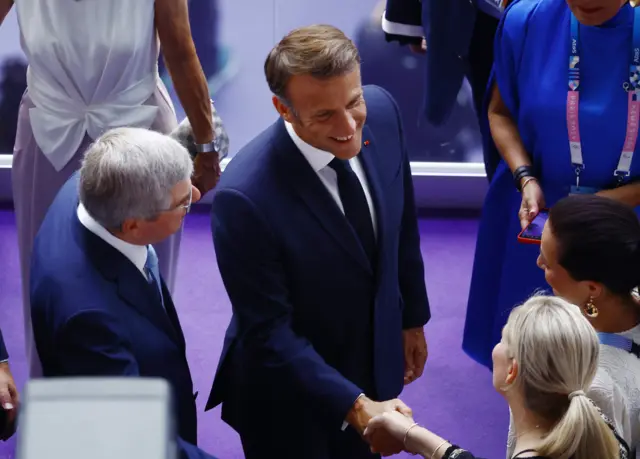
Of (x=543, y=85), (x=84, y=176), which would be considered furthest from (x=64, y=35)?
(x=543, y=85)

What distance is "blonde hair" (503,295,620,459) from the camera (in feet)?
4.50

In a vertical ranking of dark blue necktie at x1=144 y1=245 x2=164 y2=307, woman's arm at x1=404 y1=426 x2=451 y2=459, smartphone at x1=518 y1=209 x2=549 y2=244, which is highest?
dark blue necktie at x1=144 y1=245 x2=164 y2=307

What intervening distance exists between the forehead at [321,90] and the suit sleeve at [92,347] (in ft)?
2.10

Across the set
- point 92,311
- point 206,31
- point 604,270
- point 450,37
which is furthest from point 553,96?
point 206,31

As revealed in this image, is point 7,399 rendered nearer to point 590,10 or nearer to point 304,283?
point 304,283

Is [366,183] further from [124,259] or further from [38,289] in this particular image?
[38,289]

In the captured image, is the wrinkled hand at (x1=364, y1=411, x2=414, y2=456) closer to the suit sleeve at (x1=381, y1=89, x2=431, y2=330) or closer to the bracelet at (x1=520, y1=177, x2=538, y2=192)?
the suit sleeve at (x1=381, y1=89, x2=431, y2=330)

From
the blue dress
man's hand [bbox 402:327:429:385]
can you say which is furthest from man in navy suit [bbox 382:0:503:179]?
man's hand [bbox 402:327:429:385]

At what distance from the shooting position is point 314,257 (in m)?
1.97

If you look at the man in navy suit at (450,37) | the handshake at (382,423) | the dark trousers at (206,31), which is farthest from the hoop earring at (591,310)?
the dark trousers at (206,31)

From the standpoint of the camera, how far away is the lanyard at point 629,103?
7.81 feet

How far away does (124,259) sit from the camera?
172cm

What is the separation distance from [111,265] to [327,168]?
572 mm

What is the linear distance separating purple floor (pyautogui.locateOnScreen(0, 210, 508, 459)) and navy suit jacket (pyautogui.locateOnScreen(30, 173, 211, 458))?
1483mm
